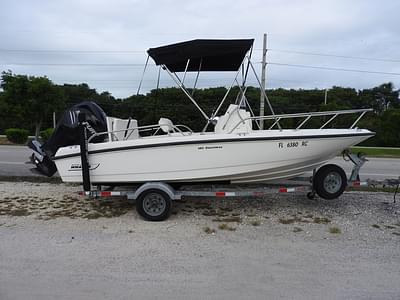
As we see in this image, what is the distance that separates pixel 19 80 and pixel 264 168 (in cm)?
2294

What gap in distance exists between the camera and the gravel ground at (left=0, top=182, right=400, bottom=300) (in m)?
3.50

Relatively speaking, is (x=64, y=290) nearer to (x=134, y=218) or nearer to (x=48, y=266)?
(x=48, y=266)

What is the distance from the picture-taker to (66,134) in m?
6.25

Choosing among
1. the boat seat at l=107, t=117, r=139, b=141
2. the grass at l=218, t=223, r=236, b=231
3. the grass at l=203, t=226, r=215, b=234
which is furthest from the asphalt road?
the grass at l=218, t=223, r=236, b=231

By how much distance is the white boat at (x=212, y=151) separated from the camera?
5758 millimetres

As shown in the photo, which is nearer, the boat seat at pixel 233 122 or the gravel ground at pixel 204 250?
the gravel ground at pixel 204 250

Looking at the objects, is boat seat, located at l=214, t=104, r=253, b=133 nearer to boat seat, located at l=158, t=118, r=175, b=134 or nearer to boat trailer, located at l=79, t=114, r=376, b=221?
boat seat, located at l=158, t=118, r=175, b=134

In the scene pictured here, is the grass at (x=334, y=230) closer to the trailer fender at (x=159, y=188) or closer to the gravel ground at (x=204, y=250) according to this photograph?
the gravel ground at (x=204, y=250)

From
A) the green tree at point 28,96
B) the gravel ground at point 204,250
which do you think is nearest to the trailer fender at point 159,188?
the gravel ground at point 204,250

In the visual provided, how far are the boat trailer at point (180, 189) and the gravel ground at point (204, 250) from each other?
0.28 metres

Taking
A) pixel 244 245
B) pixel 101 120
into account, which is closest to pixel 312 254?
pixel 244 245

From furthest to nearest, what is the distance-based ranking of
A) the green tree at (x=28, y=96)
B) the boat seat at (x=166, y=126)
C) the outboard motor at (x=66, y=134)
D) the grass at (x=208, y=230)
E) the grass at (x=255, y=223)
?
the green tree at (x=28, y=96)
the outboard motor at (x=66, y=134)
the boat seat at (x=166, y=126)
the grass at (x=255, y=223)
the grass at (x=208, y=230)

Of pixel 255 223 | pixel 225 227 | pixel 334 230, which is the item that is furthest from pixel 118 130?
pixel 334 230

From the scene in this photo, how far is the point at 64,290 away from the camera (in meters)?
3.42
